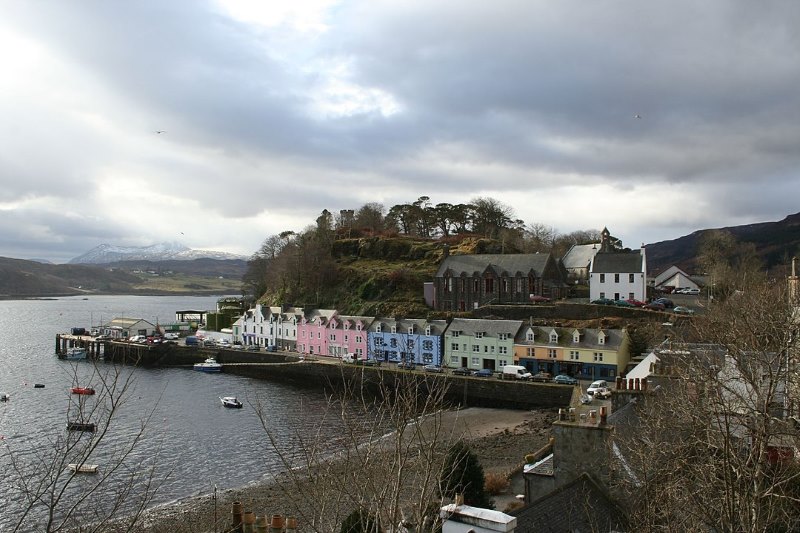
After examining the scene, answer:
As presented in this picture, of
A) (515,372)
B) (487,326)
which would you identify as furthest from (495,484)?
(487,326)

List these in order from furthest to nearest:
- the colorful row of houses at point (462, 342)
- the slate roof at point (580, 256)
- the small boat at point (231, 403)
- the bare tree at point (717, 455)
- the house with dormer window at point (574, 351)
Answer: the slate roof at point (580, 256) → the colorful row of houses at point (462, 342) → the house with dormer window at point (574, 351) → the small boat at point (231, 403) → the bare tree at point (717, 455)

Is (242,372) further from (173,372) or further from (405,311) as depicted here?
(405,311)

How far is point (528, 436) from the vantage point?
38.1m

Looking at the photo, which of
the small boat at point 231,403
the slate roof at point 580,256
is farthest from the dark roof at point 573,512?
the slate roof at point 580,256

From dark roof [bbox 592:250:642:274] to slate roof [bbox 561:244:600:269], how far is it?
13.6 meters

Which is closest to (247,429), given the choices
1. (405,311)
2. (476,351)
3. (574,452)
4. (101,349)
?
(476,351)

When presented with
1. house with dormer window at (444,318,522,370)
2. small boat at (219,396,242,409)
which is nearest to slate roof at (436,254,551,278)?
house with dormer window at (444,318,522,370)

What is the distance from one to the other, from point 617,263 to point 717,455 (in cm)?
5747

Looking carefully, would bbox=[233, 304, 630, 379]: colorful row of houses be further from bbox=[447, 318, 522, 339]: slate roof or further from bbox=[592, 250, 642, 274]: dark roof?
bbox=[592, 250, 642, 274]: dark roof

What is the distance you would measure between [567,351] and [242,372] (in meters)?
35.4

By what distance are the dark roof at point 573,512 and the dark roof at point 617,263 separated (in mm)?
56706

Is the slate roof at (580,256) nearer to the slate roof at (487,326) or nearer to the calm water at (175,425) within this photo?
the slate roof at (487,326)

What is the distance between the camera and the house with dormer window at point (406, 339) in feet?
194

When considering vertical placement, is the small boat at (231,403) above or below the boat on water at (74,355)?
below
